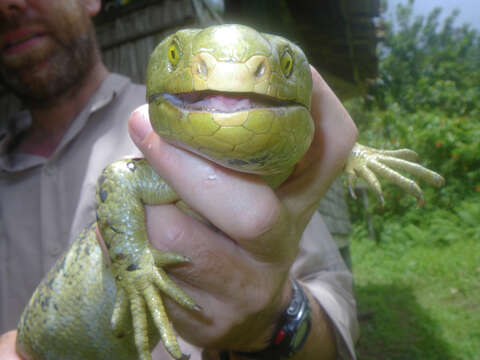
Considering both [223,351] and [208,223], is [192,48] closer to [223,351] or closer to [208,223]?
[208,223]

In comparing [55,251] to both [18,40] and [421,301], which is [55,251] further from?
[421,301]

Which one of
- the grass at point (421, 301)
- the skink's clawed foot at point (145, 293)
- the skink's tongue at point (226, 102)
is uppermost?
the skink's tongue at point (226, 102)

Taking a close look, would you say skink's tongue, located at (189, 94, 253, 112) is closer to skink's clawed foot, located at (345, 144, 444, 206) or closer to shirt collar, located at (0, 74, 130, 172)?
skink's clawed foot, located at (345, 144, 444, 206)

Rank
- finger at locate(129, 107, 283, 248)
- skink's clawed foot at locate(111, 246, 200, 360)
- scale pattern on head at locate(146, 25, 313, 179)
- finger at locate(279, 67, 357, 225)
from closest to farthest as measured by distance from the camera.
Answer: scale pattern on head at locate(146, 25, 313, 179), finger at locate(129, 107, 283, 248), skink's clawed foot at locate(111, 246, 200, 360), finger at locate(279, 67, 357, 225)

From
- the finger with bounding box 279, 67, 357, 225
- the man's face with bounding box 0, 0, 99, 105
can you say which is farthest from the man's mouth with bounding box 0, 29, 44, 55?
the finger with bounding box 279, 67, 357, 225

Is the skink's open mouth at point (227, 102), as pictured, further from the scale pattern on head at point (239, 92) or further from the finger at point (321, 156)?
the finger at point (321, 156)

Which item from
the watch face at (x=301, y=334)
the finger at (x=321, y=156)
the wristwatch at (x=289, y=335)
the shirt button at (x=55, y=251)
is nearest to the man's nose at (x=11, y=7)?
the shirt button at (x=55, y=251)

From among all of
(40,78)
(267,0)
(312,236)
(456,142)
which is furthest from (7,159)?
(456,142)
